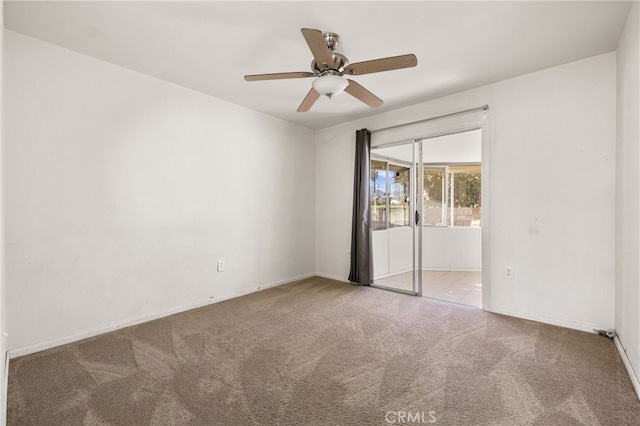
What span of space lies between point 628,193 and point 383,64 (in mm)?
1939

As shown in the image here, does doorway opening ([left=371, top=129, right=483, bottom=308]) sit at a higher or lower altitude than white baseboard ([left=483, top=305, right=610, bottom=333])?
higher

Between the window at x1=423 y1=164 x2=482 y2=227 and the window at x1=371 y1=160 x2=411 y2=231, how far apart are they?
1400 mm

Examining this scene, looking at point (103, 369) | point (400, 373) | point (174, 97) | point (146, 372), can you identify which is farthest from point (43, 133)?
point (400, 373)

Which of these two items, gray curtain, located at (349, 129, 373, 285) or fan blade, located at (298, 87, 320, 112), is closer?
fan blade, located at (298, 87, 320, 112)

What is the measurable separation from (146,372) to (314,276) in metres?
2.98

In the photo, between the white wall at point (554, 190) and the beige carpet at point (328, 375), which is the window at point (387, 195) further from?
the beige carpet at point (328, 375)

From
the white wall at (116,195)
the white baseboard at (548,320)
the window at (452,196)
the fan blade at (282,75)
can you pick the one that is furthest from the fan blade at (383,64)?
the window at (452,196)

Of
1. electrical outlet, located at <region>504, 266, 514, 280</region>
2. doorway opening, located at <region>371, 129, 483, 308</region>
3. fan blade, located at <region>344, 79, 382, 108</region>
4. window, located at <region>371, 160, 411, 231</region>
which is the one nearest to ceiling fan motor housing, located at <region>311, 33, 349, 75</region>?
fan blade, located at <region>344, 79, 382, 108</region>

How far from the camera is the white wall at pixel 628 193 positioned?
1931mm

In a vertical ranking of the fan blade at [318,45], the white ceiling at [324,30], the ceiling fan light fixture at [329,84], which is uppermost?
the white ceiling at [324,30]

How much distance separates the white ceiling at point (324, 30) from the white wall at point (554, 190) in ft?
0.83

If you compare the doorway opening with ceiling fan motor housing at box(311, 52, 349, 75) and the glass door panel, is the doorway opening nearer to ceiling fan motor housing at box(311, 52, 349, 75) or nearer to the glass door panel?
the glass door panel

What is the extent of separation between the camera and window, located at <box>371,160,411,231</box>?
4.44 metres

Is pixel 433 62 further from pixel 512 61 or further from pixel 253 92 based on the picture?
pixel 253 92
